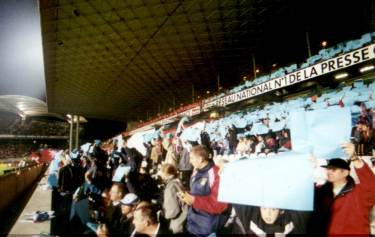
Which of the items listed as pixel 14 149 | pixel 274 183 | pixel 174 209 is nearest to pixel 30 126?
pixel 14 149

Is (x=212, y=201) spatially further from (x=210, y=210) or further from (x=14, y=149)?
(x=14, y=149)

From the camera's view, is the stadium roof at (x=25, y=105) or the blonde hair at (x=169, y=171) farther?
the stadium roof at (x=25, y=105)

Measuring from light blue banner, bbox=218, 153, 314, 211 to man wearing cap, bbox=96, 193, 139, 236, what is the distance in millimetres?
1867

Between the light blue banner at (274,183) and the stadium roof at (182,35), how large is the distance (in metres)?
7.13

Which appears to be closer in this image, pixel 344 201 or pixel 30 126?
pixel 344 201

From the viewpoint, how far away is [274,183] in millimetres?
2254

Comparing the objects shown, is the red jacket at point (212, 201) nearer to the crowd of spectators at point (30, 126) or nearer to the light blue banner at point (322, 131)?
the light blue banner at point (322, 131)

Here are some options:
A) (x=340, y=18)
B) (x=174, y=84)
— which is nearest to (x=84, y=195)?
(x=340, y=18)

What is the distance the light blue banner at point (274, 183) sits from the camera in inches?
83.5

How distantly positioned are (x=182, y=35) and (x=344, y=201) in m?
9.12

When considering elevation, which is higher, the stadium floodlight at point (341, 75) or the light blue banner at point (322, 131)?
the stadium floodlight at point (341, 75)

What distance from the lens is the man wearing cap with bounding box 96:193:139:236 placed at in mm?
3518

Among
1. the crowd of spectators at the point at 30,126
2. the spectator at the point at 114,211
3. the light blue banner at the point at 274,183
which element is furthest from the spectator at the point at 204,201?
the crowd of spectators at the point at 30,126

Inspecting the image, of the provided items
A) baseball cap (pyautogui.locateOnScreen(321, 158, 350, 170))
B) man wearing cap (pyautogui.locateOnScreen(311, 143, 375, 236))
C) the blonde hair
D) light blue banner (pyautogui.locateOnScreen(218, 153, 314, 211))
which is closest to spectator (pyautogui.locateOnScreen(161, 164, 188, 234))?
the blonde hair
